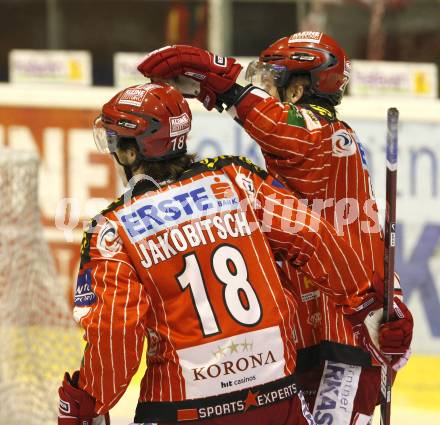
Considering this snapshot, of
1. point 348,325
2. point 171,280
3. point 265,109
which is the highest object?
point 265,109

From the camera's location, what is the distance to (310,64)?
371 centimetres

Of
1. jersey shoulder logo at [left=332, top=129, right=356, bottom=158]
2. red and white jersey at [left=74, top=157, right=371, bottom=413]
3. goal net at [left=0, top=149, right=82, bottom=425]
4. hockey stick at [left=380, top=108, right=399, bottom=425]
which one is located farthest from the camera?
goal net at [left=0, top=149, right=82, bottom=425]

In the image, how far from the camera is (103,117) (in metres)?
3.21

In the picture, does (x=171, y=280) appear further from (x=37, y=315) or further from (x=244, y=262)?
(x=37, y=315)

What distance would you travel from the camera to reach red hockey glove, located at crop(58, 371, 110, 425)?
3.09 metres

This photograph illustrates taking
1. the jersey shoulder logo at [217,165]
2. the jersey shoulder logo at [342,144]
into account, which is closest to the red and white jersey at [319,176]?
the jersey shoulder logo at [342,144]

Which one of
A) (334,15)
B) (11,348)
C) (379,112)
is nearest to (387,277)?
(11,348)

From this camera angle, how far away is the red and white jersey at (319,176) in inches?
137

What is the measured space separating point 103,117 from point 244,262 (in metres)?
0.57

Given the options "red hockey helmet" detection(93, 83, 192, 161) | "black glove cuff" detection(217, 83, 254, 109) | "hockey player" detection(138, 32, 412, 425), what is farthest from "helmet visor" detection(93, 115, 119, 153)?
"black glove cuff" detection(217, 83, 254, 109)

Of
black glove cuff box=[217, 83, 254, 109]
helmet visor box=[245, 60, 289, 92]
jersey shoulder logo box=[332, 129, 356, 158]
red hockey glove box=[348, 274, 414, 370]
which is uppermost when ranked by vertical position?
helmet visor box=[245, 60, 289, 92]

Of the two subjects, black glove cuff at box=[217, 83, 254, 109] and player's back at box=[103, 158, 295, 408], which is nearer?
player's back at box=[103, 158, 295, 408]

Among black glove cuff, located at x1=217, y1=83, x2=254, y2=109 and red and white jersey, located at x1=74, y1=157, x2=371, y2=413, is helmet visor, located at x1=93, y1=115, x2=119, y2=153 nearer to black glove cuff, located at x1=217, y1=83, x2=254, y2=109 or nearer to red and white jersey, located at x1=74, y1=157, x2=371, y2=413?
red and white jersey, located at x1=74, y1=157, x2=371, y2=413

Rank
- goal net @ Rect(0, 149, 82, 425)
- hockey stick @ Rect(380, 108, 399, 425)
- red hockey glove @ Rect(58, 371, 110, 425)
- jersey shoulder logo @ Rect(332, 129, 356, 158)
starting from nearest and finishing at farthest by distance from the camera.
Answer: red hockey glove @ Rect(58, 371, 110, 425)
hockey stick @ Rect(380, 108, 399, 425)
jersey shoulder logo @ Rect(332, 129, 356, 158)
goal net @ Rect(0, 149, 82, 425)
